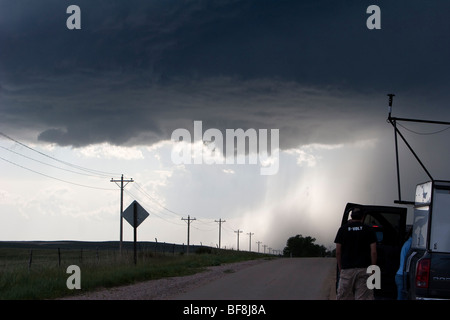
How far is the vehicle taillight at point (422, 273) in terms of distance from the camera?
927 centimetres

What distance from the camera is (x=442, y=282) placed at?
920 cm

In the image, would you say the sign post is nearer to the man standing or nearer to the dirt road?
the dirt road

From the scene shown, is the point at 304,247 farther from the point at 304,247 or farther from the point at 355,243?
the point at 355,243

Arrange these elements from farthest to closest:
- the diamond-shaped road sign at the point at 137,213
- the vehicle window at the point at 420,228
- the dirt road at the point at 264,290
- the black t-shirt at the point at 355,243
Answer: the diamond-shaped road sign at the point at 137,213 → the dirt road at the point at 264,290 → the black t-shirt at the point at 355,243 → the vehicle window at the point at 420,228

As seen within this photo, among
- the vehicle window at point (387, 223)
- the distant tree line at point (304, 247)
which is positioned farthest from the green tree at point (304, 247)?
the vehicle window at point (387, 223)

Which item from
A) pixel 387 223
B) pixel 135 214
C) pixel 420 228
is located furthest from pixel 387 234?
pixel 135 214

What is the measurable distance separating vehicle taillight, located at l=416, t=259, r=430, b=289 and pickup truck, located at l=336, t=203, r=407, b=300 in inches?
122

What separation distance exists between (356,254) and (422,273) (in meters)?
1.38

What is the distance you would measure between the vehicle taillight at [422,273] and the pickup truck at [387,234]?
3.10 metres

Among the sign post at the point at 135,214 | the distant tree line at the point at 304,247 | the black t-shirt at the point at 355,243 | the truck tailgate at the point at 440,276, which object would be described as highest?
the sign post at the point at 135,214

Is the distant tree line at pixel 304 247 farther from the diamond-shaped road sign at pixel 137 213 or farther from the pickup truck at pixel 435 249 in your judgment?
the pickup truck at pixel 435 249

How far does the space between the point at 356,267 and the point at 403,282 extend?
3.01 ft

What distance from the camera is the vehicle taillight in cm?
927
